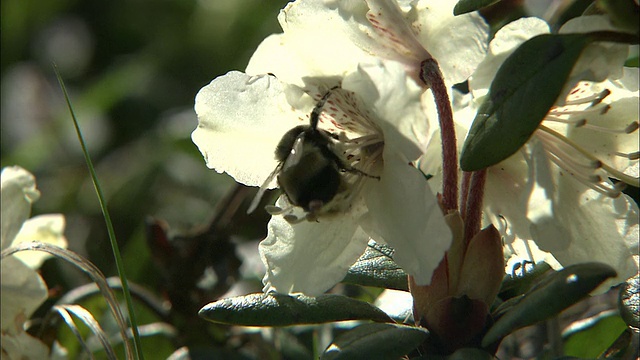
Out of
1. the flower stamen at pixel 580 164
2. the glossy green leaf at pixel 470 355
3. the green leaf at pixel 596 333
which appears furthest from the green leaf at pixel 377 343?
the green leaf at pixel 596 333

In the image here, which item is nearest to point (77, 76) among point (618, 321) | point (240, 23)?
point (240, 23)

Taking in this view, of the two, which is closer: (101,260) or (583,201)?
(583,201)

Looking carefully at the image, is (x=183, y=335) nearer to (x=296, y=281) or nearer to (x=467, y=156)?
(x=296, y=281)

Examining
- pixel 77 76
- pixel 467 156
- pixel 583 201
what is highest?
pixel 467 156

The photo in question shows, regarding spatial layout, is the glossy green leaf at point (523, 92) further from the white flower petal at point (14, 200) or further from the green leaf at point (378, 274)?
the white flower petal at point (14, 200)

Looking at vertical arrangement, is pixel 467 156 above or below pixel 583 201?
above

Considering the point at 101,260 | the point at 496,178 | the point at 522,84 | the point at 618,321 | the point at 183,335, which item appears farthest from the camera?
the point at 101,260

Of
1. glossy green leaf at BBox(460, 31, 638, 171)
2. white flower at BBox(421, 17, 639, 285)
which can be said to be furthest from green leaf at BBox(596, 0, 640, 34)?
white flower at BBox(421, 17, 639, 285)
